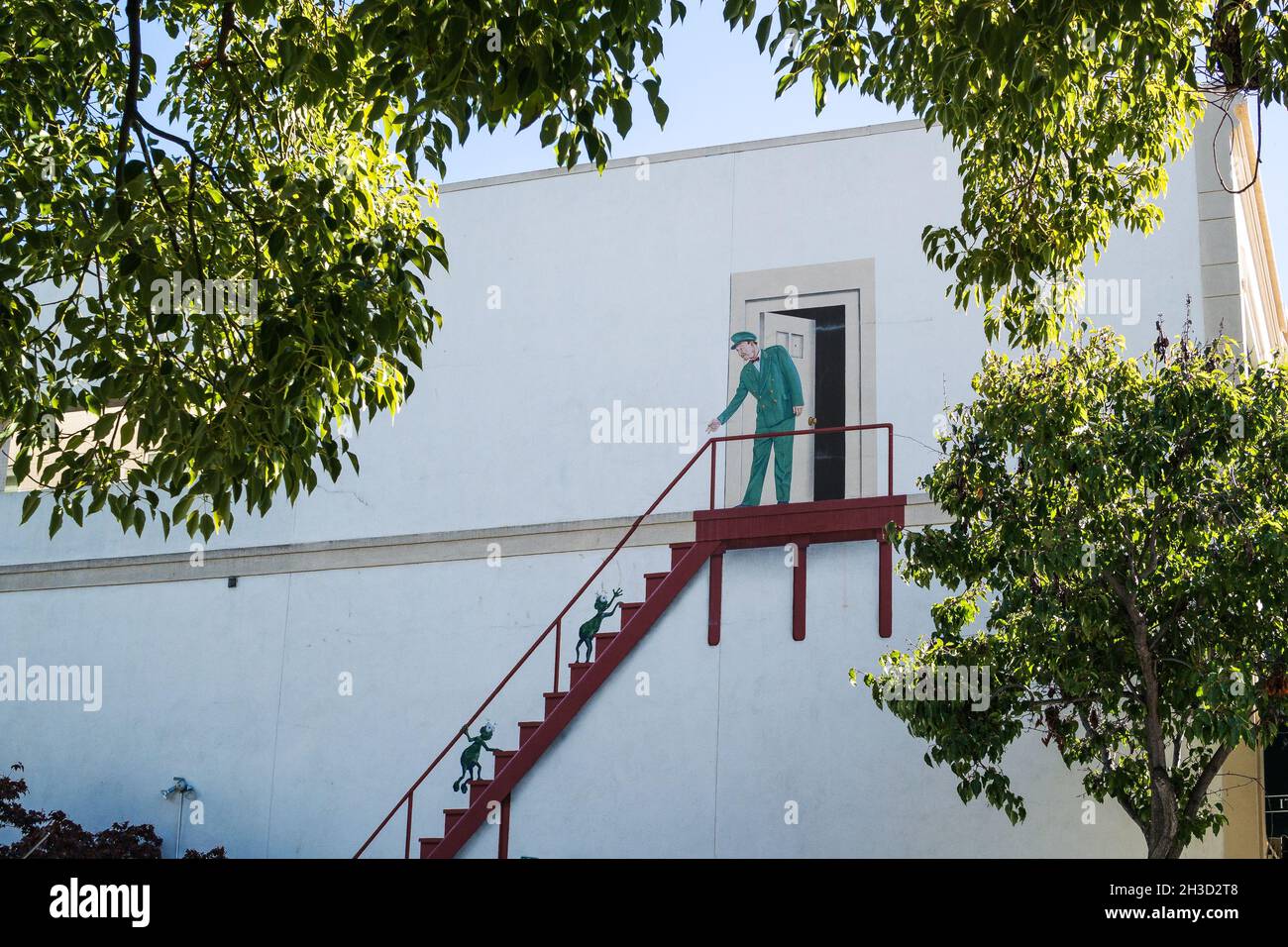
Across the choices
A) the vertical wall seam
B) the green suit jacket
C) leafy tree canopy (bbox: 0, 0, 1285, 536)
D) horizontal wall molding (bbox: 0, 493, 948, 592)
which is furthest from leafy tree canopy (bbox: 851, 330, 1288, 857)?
the vertical wall seam

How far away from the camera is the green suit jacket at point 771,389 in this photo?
1667 cm

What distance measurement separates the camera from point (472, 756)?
16.3 metres

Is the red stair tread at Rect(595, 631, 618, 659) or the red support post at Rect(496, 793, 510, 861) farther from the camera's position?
the red stair tread at Rect(595, 631, 618, 659)

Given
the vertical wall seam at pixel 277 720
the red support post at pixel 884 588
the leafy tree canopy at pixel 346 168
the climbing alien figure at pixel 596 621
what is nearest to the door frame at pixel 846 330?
the climbing alien figure at pixel 596 621

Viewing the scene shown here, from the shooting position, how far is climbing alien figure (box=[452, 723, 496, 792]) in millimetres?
16250

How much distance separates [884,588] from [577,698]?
323cm

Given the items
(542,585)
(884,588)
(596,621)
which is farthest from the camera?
(542,585)

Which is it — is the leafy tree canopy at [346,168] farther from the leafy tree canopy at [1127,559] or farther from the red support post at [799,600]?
the red support post at [799,600]

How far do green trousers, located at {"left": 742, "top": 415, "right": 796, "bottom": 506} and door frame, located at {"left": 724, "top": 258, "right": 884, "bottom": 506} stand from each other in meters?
0.25

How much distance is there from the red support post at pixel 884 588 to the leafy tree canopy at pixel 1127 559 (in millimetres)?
2447

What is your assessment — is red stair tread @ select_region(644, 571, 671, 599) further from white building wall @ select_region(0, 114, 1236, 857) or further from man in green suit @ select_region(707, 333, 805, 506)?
man in green suit @ select_region(707, 333, 805, 506)

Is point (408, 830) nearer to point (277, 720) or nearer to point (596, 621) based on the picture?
point (596, 621)

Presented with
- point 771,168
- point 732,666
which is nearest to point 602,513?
point 732,666

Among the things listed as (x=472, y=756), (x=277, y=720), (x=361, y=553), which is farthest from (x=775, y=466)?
(x=277, y=720)
